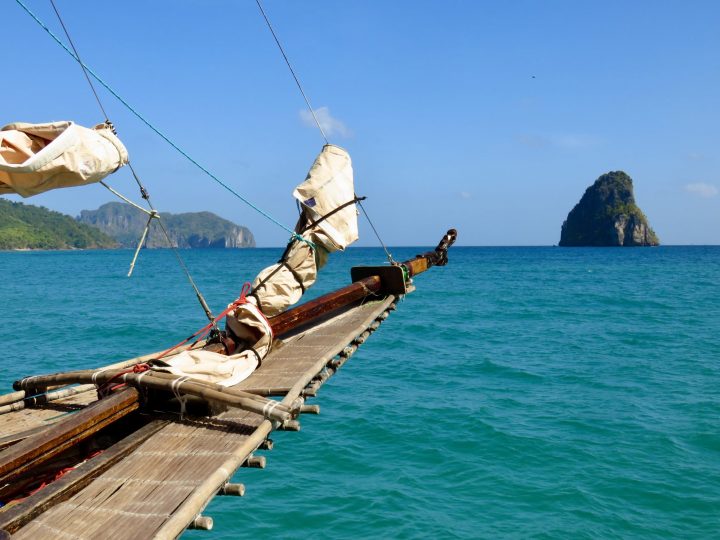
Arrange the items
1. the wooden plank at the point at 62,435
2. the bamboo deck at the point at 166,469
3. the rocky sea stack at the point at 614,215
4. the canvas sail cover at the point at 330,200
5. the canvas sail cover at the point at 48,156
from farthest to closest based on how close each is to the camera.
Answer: the rocky sea stack at the point at 614,215 < the canvas sail cover at the point at 330,200 < the canvas sail cover at the point at 48,156 < the wooden plank at the point at 62,435 < the bamboo deck at the point at 166,469

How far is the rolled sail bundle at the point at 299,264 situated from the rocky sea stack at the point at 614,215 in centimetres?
18478

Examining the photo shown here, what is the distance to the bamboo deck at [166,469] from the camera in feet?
10.6

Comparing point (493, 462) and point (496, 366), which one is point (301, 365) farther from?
point (496, 366)

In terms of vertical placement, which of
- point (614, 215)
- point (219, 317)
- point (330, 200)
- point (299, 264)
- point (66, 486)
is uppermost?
point (614, 215)

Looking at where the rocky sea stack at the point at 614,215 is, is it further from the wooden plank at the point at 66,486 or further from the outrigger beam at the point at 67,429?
the wooden plank at the point at 66,486

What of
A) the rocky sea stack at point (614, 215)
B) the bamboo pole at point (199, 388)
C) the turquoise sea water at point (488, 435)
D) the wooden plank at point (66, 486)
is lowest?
the turquoise sea water at point (488, 435)

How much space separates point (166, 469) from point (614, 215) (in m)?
192

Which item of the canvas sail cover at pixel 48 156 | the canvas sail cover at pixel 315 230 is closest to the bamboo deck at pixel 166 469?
the canvas sail cover at pixel 315 230

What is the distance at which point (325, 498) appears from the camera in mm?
9242

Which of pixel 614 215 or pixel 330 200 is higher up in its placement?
pixel 614 215

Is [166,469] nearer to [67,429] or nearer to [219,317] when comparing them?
[67,429]

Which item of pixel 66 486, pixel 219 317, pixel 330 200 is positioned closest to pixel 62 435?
pixel 66 486

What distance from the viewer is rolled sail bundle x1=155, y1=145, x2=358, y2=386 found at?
6066 mm

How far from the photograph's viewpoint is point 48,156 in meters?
3.93
